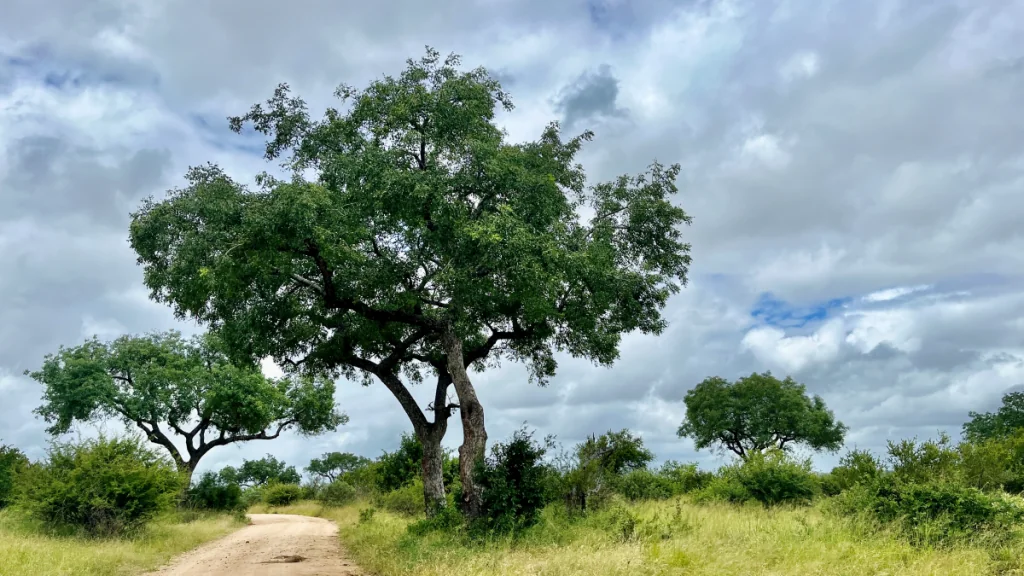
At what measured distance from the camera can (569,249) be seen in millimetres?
17109

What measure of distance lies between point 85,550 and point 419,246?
10.5 metres

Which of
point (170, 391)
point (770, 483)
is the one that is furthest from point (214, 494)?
point (770, 483)

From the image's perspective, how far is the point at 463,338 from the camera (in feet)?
63.3

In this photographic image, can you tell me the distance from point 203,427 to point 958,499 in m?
38.3

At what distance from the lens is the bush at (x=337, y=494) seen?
1721 inches

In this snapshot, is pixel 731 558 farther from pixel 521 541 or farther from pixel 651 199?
pixel 651 199

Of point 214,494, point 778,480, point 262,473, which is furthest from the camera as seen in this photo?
point 262,473

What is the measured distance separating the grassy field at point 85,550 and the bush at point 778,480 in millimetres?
18832

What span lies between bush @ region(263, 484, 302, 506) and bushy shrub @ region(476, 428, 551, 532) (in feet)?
134

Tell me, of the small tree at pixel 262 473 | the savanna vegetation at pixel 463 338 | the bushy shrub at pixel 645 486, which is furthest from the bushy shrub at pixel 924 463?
the small tree at pixel 262 473

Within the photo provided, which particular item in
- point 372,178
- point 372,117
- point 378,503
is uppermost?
point 372,117

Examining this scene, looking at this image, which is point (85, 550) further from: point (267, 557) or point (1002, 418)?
point (1002, 418)

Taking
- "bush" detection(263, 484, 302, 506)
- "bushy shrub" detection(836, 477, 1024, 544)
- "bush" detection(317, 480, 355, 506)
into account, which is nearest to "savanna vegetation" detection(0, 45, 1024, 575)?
"bushy shrub" detection(836, 477, 1024, 544)

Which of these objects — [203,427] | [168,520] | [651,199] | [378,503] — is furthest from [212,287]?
[203,427]
